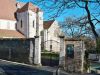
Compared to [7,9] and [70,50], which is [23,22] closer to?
[7,9]

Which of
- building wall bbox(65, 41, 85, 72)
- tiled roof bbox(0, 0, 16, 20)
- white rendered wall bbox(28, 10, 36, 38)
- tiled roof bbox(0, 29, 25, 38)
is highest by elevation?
tiled roof bbox(0, 0, 16, 20)

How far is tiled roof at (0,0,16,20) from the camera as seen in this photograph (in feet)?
228

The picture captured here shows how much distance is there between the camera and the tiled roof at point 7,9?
6950 cm

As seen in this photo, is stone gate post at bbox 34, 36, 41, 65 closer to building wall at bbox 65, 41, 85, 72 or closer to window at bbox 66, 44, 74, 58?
window at bbox 66, 44, 74, 58

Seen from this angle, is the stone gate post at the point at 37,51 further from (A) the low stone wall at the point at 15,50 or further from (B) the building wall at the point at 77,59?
(B) the building wall at the point at 77,59

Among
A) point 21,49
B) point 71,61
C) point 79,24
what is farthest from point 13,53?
point 79,24

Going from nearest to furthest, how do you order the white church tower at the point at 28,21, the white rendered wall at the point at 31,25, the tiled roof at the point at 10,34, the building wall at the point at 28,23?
the tiled roof at the point at 10,34 < the white church tower at the point at 28,21 < the building wall at the point at 28,23 < the white rendered wall at the point at 31,25

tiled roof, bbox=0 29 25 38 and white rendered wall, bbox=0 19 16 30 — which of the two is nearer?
tiled roof, bbox=0 29 25 38

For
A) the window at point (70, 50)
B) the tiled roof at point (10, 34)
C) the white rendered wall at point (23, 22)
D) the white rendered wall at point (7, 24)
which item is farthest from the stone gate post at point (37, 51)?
the white rendered wall at point (23, 22)

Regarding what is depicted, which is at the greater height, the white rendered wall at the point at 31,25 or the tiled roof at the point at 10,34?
the white rendered wall at the point at 31,25

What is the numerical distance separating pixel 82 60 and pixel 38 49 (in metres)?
4.75

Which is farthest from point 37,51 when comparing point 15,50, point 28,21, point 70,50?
point 28,21

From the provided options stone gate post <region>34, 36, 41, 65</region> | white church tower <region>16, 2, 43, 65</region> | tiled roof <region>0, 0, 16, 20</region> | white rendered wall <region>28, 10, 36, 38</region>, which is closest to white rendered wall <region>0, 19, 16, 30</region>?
tiled roof <region>0, 0, 16, 20</region>

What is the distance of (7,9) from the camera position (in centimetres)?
7138
